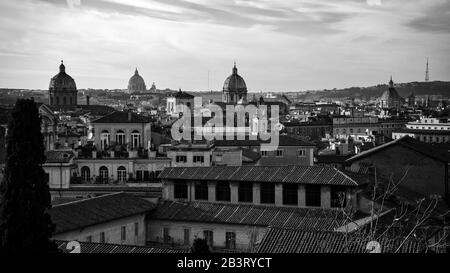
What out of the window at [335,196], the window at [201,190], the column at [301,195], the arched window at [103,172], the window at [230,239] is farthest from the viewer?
the arched window at [103,172]

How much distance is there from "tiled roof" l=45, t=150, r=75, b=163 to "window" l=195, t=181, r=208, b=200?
833 cm

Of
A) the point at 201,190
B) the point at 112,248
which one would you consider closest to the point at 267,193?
the point at 201,190

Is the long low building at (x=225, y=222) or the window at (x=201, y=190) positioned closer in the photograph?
the long low building at (x=225, y=222)

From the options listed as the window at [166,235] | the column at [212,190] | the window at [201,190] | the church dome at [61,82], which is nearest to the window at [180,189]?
the window at [201,190]

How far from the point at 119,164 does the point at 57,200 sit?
16.1 ft

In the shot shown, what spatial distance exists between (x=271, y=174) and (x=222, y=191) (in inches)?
68.6

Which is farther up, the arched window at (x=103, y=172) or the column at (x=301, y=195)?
the column at (x=301, y=195)

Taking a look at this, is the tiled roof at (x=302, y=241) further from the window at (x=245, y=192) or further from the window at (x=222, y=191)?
the window at (x=222, y=191)

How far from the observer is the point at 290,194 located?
68.2 ft

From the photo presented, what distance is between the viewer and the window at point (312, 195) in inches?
800

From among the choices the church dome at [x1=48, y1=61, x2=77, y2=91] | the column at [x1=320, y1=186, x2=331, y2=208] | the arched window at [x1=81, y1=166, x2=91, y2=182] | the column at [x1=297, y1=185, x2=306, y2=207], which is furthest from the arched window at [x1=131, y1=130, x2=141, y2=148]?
the church dome at [x1=48, y1=61, x2=77, y2=91]

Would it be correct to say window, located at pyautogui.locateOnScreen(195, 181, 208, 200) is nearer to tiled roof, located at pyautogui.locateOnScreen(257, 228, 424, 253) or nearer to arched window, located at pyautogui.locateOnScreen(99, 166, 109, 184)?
tiled roof, located at pyautogui.locateOnScreen(257, 228, 424, 253)

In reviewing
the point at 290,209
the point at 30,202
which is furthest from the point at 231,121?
the point at 30,202

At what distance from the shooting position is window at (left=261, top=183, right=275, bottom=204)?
20.9 meters
